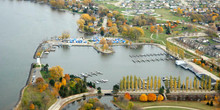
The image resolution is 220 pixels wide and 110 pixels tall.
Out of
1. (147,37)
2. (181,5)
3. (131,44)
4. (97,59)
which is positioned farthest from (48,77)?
(181,5)

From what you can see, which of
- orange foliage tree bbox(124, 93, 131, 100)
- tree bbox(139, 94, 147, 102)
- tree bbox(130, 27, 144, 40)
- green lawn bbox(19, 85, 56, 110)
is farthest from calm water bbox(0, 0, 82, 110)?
tree bbox(139, 94, 147, 102)

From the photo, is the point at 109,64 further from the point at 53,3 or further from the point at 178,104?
the point at 53,3

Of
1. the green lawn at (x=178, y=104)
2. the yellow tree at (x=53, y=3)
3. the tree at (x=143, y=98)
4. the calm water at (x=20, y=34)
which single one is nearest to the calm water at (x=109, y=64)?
the calm water at (x=20, y=34)

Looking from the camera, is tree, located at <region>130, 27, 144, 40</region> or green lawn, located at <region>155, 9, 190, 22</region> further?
green lawn, located at <region>155, 9, 190, 22</region>

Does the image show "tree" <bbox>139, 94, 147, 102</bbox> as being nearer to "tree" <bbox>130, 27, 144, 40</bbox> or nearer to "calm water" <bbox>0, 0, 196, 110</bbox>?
"calm water" <bbox>0, 0, 196, 110</bbox>

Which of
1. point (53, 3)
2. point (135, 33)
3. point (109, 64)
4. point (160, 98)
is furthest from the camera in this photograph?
point (53, 3)

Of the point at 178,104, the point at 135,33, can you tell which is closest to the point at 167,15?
the point at 135,33

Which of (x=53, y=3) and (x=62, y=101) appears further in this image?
(x=53, y=3)

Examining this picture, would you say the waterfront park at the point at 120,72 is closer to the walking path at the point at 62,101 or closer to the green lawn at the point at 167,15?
the walking path at the point at 62,101
